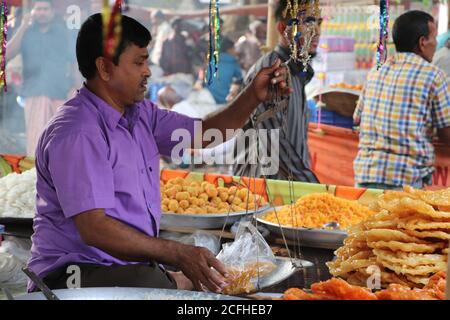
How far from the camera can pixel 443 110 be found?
369 centimetres

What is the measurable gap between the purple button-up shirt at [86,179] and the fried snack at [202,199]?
1.90 feet

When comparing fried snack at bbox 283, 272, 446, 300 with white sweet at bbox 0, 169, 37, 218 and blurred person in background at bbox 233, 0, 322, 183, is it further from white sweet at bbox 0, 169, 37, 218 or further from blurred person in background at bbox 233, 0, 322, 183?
blurred person in background at bbox 233, 0, 322, 183

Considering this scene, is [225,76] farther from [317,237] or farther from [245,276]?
[245,276]

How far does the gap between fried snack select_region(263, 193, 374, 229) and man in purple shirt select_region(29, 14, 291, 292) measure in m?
0.60

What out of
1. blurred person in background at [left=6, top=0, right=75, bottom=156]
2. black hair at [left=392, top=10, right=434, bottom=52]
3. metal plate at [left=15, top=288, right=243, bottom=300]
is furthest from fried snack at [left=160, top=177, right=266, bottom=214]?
blurred person in background at [left=6, top=0, right=75, bottom=156]

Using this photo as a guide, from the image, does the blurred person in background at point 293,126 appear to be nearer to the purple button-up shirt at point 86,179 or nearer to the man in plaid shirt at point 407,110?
the man in plaid shirt at point 407,110

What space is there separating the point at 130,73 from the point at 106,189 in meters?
0.38

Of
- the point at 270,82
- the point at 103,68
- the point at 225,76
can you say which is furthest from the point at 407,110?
the point at 225,76

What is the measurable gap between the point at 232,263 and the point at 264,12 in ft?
15.7

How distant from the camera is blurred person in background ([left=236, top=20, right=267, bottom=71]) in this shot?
6.65 m

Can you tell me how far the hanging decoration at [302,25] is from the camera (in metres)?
2.02

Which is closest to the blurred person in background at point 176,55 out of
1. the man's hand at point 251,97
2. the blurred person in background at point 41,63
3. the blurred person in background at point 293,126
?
the blurred person in background at point 41,63

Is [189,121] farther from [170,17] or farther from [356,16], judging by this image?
[170,17]

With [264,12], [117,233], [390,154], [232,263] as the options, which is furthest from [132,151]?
[264,12]
